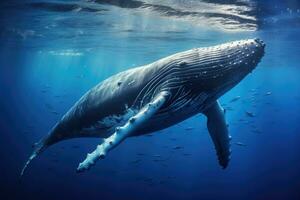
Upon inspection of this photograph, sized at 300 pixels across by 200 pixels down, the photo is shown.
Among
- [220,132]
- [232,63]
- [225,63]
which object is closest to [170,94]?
[225,63]

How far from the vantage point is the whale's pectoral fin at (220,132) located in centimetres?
866

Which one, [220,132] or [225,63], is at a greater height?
[225,63]

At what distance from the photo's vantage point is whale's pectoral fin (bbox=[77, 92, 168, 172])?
575 cm

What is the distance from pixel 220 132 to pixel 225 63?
270cm

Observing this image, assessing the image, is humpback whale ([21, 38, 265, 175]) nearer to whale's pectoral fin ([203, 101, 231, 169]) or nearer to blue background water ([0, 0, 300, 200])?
whale's pectoral fin ([203, 101, 231, 169])

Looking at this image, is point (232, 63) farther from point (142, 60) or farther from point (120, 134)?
point (142, 60)

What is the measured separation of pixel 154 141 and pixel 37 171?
14.1m

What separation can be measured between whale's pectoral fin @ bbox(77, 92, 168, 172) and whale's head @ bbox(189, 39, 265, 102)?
3.02 feet

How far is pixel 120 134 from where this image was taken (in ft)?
19.7

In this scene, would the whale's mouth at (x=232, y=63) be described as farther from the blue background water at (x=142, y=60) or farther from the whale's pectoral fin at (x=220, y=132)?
the blue background water at (x=142, y=60)

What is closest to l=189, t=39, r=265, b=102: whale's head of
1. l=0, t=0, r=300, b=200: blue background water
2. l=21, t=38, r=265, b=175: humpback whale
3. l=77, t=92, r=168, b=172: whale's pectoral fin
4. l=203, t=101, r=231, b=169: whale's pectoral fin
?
l=21, t=38, r=265, b=175: humpback whale

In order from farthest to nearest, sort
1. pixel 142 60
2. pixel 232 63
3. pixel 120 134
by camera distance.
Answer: pixel 142 60 → pixel 232 63 → pixel 120 134

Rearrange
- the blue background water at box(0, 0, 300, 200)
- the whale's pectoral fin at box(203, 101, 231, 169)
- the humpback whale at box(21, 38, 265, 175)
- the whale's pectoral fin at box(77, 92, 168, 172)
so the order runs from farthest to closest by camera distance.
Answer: the blue background water at box(0, 0, 300, 200) < the whale's pectoral fin at box(203, 101, 231, 169) < the humpback whale at box(21, 38, 265, 175) < the whale's pectoral fin at box(77, 92, 168, 172)

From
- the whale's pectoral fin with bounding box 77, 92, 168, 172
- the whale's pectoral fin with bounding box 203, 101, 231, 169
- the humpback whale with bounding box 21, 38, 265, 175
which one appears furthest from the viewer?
the whale's pectoral fin with bounding box 203, 101, 231, 169
